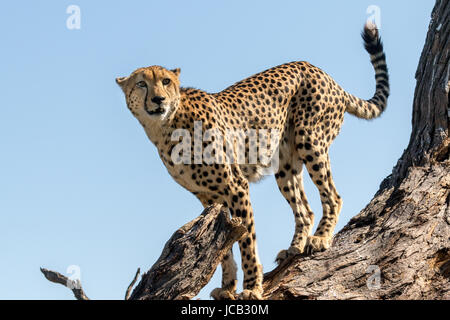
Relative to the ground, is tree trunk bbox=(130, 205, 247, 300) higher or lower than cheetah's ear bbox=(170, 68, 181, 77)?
lower

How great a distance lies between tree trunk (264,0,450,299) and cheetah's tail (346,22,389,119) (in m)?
0.76

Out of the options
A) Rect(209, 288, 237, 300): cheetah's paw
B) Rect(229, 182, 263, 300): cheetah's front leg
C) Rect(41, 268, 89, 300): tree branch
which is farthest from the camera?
Rect(209, 288, 237, 300): cheetah's paw

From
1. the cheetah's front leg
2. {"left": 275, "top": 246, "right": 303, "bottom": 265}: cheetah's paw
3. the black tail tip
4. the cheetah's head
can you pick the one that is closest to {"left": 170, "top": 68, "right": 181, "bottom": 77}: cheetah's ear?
the cheetah's head

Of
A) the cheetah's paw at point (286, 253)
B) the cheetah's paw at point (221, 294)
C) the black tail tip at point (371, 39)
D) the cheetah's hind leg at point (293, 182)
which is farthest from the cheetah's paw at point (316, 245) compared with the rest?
the black tail tip at point (371, 39)

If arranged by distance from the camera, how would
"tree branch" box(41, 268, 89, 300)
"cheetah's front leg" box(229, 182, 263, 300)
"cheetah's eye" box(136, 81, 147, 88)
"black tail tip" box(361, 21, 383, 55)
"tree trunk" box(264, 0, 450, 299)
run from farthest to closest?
"black tail tip" box(361, 21, 383, 55)
"cheetah's eye" box(136, 81, 147, 88)
"cheetah's front leg" box(229, 182, 263, 300)
"tree trunk" box(264, 0, 450, 299)
"tree branch" box(41, 268, 89, 300)

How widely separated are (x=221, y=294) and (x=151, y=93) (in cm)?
190

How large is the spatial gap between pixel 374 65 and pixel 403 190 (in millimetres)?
2288

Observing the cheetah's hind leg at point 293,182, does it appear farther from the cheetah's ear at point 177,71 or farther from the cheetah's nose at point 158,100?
the cheetah's nose at point 158,100

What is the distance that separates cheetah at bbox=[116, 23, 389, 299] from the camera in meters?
6.96

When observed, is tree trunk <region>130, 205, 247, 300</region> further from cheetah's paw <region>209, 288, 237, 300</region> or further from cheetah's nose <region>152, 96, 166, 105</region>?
cheetah's nose <region>152, 96, 166, 105</region>

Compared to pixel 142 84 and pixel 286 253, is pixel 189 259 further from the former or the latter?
pixel 142 84

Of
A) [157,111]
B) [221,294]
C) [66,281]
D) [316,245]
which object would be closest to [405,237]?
[316,245]

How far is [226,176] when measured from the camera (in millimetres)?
7004

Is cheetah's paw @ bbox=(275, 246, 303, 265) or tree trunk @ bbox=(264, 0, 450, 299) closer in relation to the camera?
tree trunk @ bbox=(264, 0, 450, 299)
